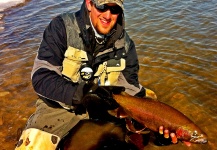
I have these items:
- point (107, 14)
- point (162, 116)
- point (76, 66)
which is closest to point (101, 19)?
point (107, 14)

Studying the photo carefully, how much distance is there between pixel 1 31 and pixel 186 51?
6297mm

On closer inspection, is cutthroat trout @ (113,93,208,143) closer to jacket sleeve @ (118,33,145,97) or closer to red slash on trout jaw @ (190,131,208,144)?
red slash on trout jaw @ (190,131,208,144)

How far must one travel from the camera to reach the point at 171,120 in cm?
347

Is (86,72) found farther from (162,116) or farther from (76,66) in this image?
(162,116)

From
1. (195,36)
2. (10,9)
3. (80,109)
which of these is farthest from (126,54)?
(10,9)

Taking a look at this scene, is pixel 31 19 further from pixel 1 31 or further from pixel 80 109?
pixel 80 109

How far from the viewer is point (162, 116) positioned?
347 centimetres

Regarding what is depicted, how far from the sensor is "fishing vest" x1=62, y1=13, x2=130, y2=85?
3.93 m

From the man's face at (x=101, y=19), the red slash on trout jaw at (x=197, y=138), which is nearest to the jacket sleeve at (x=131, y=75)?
the man's face at (x=101, y=19)

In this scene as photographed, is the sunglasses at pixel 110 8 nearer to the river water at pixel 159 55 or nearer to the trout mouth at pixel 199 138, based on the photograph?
the trout mouth at pixel 199 138

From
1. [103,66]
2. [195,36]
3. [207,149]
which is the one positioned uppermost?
[103,66]

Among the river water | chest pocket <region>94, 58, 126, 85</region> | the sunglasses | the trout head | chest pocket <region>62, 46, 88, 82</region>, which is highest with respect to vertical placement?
the sunglasses

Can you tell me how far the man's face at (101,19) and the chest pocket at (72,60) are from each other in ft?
1.52

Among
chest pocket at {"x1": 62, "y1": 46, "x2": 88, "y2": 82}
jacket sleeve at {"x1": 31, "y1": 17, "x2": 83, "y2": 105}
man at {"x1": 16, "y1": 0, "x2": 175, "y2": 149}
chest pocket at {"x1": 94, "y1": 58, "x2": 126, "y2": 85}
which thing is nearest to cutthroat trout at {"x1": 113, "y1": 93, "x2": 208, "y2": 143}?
man at {"x1": 16, "y1": 0, "x2": 175, "y2": 149}
